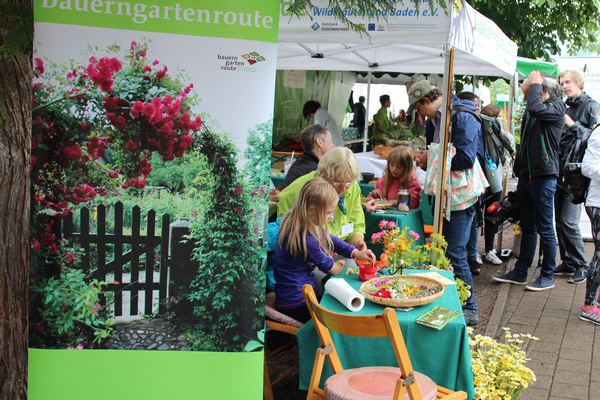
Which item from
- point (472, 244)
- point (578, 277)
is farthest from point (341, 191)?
point (578, 277)

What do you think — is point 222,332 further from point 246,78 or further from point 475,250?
point 475,250

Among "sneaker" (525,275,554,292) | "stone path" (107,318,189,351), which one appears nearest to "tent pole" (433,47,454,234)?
"sneaker" (525,275,554,292)

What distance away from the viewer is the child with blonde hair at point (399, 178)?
5262 millimetres

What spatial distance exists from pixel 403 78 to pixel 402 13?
30.5ft

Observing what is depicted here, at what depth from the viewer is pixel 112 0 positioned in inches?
83.7

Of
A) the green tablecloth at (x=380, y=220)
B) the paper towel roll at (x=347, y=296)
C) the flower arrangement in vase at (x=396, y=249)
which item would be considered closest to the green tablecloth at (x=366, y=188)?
the green tablecloth at (x=380, y=220)

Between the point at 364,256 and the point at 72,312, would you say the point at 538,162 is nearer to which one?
the point at 364,256

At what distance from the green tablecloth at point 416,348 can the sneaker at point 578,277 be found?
3744mm

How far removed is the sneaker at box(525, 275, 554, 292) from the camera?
19.0ft

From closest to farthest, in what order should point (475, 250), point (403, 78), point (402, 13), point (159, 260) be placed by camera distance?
point (159, 260), point (402, 13), point (475, 250), point (403, 78)

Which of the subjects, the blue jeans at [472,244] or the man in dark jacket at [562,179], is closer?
the man in dark jacket at [562,179]

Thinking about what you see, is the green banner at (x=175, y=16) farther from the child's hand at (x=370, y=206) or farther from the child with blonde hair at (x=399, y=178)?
the child with blonde hair at (x=399, y=178)

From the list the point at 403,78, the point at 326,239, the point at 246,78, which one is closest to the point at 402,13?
the point at 326,239

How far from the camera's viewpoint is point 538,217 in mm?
5445
